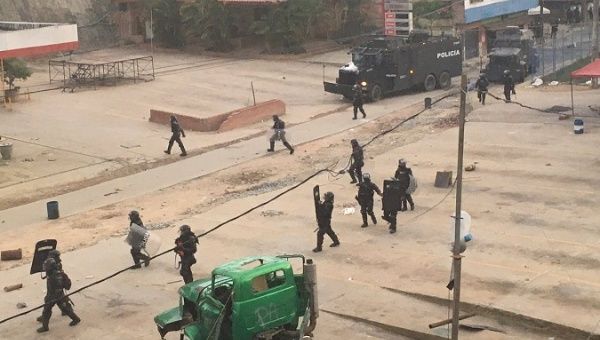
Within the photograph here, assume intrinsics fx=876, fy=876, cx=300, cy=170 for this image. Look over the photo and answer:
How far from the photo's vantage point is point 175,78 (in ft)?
158

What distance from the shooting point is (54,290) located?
1534cm

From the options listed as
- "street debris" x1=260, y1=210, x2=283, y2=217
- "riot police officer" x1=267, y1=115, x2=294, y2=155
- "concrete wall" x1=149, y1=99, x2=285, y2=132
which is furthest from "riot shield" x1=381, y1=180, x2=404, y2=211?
"concrete wall" x1=149, y1=99, x2=285, y2=132

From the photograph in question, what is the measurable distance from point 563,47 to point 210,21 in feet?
71.8

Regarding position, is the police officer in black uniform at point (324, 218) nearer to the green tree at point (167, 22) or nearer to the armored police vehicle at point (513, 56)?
the armored police vehicle at point (513, 56)

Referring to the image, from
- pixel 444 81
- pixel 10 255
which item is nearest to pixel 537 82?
pixel 444 81

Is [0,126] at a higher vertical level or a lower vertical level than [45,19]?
lower

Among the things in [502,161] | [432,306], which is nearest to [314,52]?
[502,161]

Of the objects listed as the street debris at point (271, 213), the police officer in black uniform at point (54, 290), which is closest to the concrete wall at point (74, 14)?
the street debris at point (271, 213)

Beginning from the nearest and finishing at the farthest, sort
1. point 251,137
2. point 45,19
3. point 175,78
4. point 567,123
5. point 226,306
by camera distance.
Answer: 1. point 226,306
2. point 567,123
3. point 251,137
4. point 175,78
5. point 45,19

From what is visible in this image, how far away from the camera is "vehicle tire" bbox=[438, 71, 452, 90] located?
43.1m

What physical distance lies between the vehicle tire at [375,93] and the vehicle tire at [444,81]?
375cm

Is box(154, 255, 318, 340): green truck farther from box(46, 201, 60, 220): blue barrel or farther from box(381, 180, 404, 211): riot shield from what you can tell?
box(46, 201, 60, 220): blue barrel

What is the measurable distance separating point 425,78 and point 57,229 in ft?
78.0

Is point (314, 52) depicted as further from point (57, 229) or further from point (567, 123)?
point (57, 229)
